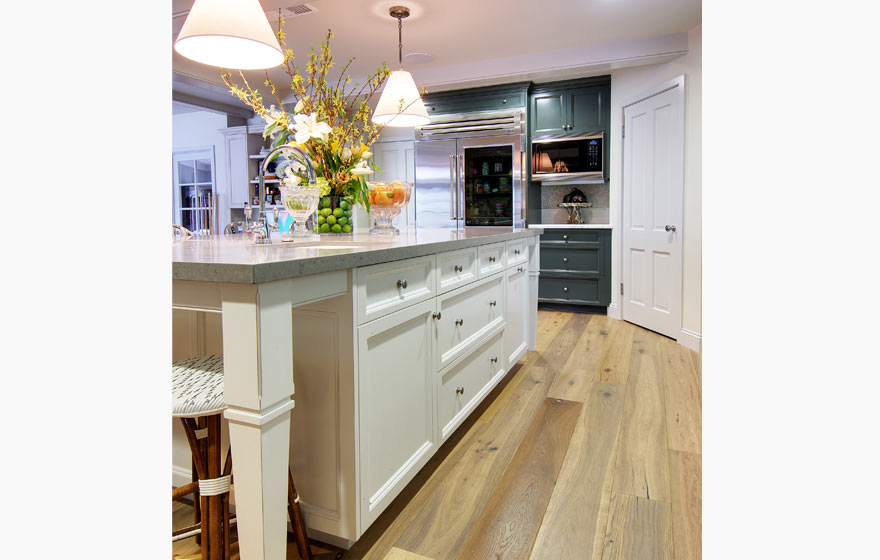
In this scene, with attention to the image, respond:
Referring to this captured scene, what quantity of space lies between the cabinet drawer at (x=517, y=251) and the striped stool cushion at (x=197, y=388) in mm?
1664

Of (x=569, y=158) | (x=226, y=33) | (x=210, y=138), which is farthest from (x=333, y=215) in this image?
(x=210, y=138)

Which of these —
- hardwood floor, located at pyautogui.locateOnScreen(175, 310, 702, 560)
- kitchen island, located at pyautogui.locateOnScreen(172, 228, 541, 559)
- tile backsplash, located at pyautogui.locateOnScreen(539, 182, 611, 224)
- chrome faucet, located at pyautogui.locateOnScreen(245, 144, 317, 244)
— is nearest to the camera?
kitchen island, located at pyautogui.locateOnScreen(172, 228, 541, 559)

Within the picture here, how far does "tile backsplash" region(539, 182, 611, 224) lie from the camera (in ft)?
17.7

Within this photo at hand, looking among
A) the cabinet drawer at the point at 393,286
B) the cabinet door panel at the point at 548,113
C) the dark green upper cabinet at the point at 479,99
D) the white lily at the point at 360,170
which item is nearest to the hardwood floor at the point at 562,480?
the cabinet drawer at the point at 393,286

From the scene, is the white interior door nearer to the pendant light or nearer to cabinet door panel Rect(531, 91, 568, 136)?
cabinet door panel Rect(531, 91, 568, 136)

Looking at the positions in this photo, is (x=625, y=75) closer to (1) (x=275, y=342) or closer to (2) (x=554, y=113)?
(2) (x=554, y=113)

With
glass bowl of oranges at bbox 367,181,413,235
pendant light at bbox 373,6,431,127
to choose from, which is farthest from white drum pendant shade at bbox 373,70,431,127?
glass bowl of oranges at bbox 367,181,413,235

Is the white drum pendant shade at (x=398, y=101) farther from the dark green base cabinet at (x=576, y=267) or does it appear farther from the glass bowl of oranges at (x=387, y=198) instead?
the dark green base cabinet at (x=576, y=267)

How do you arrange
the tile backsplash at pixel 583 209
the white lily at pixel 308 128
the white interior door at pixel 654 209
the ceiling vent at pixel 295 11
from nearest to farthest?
the white lily at pixel 308 128
the ceiling vent at pixel 295 11
the white interior door at pixel 654 209
the tile backsplash at pixel 583 209

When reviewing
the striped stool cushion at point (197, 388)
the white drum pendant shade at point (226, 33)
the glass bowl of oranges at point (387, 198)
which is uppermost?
the white drum pendant shade at point (226, 33)

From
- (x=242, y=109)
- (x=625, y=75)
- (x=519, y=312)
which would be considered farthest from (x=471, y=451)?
(x=242, y=109)

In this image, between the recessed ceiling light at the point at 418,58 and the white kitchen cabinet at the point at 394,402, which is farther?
the recessed ceiling light at the point at 418,58

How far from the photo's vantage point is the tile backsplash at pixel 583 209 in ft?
17.7

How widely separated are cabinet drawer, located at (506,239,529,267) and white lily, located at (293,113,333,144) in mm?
1052
